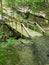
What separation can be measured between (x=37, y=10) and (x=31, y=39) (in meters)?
11.4

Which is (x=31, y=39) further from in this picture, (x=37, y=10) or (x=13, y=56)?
(x=37, y=10)

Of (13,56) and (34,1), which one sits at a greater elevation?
(34,1)

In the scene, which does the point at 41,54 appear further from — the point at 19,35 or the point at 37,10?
the point at 37,10

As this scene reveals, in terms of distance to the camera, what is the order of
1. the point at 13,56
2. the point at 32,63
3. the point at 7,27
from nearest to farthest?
the point at 32,63
the point at 13,56
the point at 7,27

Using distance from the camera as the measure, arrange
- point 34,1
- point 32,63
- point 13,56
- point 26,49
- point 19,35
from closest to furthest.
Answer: point 32,63 → point 13,56 → point 26,49 → point 19,35 → point 34,1

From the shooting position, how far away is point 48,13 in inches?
987

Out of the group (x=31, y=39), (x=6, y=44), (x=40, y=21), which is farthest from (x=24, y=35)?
(x=40, y=21)

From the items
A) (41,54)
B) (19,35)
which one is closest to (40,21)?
(19,35)

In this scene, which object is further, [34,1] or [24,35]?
[34,1]

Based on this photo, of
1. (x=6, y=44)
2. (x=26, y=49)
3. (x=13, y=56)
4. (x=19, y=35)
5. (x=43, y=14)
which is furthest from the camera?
(x=43, y=14)

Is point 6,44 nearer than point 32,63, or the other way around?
point 32,63

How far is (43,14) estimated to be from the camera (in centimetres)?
2452

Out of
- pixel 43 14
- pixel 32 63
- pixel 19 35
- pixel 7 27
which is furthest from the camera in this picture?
pixel 43 14

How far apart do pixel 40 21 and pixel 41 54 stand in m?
10.5
